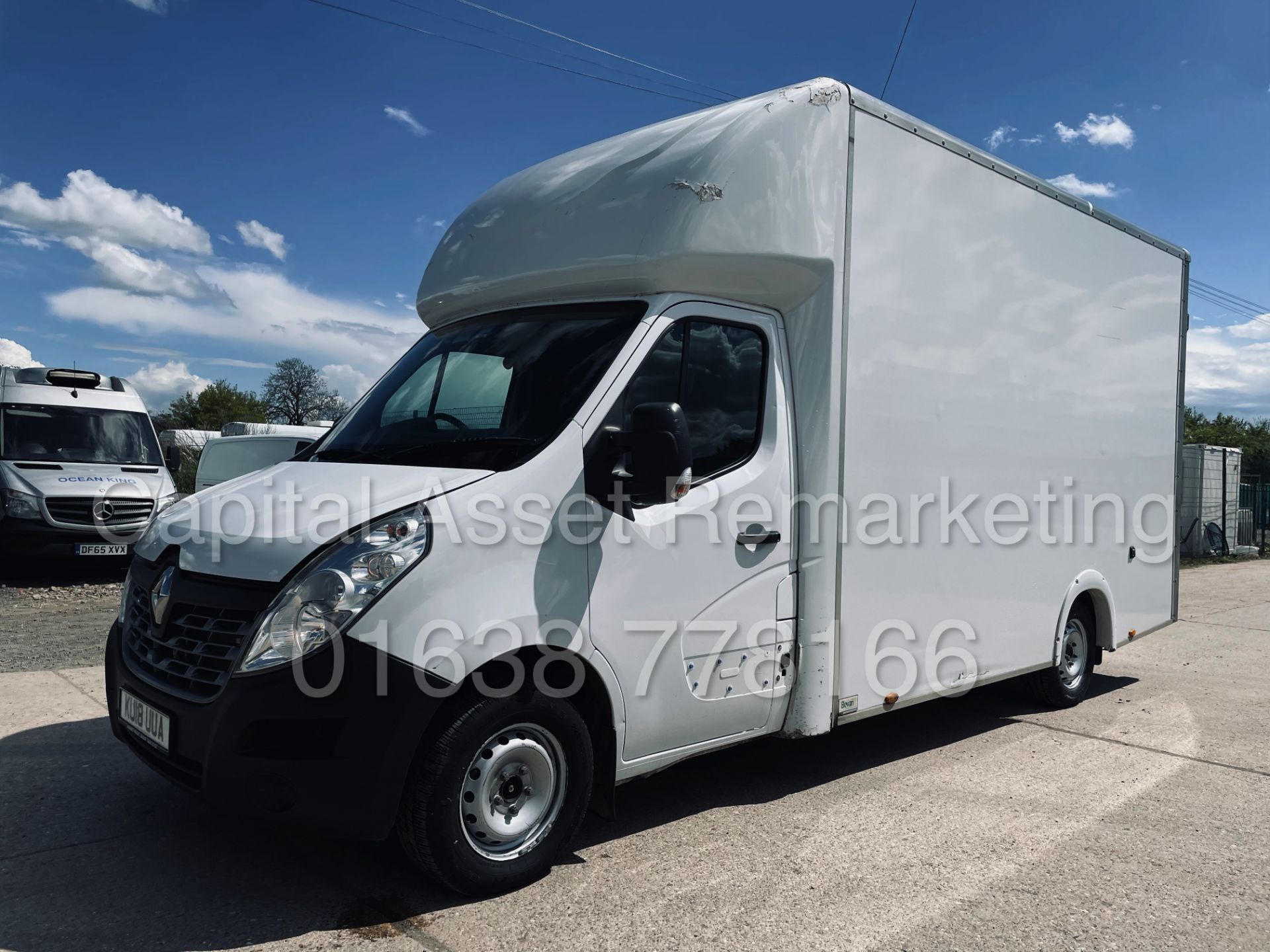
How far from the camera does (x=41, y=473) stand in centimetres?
1215

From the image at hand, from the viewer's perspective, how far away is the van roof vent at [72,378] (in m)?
13.3

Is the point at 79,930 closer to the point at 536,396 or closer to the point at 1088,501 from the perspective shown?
the point at 536,396

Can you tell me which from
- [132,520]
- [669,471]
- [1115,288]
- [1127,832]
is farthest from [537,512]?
[132,520]

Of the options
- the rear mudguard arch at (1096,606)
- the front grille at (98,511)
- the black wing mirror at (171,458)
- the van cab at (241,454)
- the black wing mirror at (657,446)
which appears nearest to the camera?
the black wing mirror at (657,446)

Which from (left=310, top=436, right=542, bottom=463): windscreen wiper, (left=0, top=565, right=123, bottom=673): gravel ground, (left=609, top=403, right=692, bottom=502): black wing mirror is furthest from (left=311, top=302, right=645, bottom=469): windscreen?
(left=0, top=565, right=123, bottom=673): gravel ground

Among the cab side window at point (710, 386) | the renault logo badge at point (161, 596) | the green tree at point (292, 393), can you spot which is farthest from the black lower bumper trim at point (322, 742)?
the green tree at point (292, 393)

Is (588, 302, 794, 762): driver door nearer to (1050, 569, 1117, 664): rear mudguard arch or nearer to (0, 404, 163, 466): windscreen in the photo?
(1050, 569, 1117, 664): rear mudguard arch

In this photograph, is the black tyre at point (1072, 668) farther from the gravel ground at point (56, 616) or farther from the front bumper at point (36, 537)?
the front bumper at point (36, 537)

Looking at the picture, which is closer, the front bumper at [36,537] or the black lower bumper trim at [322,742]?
the black lower bumper trim at [322,742]

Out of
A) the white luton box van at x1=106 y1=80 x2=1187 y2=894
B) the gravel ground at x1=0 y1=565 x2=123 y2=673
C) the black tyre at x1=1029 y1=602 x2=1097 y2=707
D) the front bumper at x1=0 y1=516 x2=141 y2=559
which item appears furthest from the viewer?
the front bumper at x1=0 y1=516 x2=141 y2=559

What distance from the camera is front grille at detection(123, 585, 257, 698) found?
11.2ft

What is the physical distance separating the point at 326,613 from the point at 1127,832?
374 cm

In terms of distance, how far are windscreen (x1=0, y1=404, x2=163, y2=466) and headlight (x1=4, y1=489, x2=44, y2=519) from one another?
2.55ft

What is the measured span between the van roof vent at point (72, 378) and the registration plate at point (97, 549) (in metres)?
2.50
